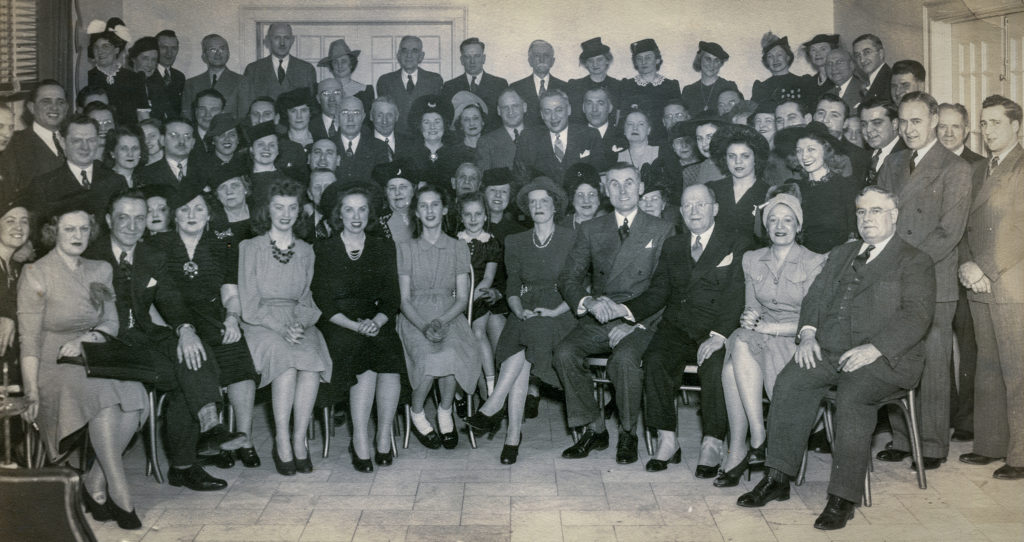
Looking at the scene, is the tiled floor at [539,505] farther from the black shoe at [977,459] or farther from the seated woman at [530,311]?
the seated woman at [530,311]

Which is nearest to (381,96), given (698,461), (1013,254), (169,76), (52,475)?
A: (169,76)

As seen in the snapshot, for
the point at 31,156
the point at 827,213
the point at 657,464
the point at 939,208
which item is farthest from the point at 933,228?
the point at 31,156

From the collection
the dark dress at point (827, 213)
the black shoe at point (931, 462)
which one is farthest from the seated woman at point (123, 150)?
the black shoe at point (931, 462)

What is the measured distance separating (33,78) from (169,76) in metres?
1.35

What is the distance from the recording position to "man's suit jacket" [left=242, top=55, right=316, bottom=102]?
700 cm

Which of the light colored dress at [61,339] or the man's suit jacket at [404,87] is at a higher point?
the man's suit jacket at [404,87]

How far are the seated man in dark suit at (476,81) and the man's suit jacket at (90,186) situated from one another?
2610mm

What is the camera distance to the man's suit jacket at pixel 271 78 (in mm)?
7000

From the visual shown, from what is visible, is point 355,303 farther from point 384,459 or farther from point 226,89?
point 226,89

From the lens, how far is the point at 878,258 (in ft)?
13.0

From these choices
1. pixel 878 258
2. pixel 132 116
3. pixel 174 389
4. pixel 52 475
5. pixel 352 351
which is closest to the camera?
pixel 52 475

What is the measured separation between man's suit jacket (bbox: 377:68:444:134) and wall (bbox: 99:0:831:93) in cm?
83

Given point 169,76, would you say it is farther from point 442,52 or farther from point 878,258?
point 878,258

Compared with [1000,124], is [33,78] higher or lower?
higher
